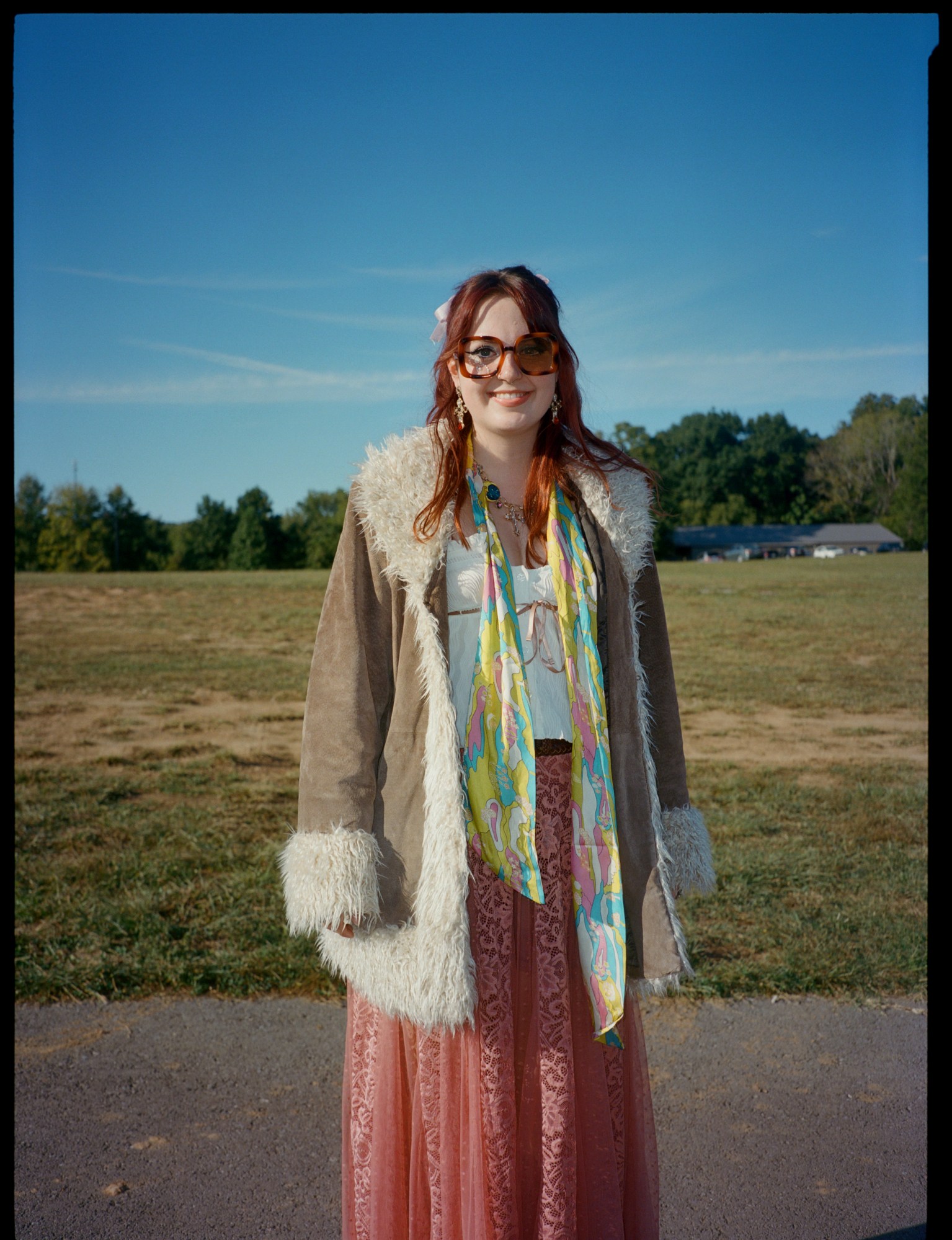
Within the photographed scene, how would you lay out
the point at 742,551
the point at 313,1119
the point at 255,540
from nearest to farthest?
the point at 313,1119 < the point at 255,540 < the point at 742,551

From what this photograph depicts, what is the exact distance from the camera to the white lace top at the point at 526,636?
6.31 ft

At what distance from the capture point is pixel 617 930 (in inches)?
74.0

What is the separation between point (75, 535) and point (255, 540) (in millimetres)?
4080

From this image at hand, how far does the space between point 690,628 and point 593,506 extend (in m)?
12.5

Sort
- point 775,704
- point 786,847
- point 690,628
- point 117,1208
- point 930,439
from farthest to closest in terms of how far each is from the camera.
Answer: point 690,628 → point 775,704 → point 786,847 → point 117,1208 → point 930,439

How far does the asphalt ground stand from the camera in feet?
8.09

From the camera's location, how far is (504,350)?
1.93m

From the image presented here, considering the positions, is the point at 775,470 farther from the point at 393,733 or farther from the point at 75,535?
the point at 393,733

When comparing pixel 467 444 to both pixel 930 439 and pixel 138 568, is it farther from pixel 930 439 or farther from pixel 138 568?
pixel 138 568

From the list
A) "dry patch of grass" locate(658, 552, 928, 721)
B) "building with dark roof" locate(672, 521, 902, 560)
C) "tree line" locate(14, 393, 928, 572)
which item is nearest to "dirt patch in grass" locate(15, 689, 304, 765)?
"dry patch of grass" locate(658, 552, 928, 721)

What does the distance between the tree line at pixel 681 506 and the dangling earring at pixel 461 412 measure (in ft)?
50.5

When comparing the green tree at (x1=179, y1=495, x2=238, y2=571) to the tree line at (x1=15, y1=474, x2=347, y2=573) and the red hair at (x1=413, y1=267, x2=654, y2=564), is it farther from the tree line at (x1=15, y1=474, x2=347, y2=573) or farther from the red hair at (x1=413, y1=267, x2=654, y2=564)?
the red hair at (x1=413, y1=267, x2=654, y2=564)

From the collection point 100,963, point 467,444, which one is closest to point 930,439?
point 467,444

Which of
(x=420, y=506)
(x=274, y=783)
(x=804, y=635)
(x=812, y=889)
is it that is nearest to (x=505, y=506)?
(x=420, y=506)
